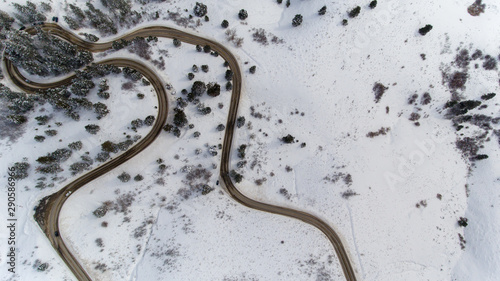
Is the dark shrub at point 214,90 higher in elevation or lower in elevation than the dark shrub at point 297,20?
lower

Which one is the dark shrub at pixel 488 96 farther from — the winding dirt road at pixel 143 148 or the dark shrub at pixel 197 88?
the dark shrub at pixel 197 88

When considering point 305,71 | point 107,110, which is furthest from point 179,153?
point 305,71

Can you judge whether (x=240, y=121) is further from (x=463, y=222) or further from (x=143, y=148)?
(x=463, y=222)

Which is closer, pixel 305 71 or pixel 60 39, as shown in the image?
pixel 60 39

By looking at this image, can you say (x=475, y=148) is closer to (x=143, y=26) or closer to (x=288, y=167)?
(x=288, y=167)

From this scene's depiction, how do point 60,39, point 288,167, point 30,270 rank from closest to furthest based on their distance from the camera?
point 30,270, point 60,39, point 288,167

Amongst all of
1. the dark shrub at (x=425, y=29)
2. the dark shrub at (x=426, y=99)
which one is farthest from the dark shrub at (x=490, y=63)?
the dark shrub at (x=425, y=29)

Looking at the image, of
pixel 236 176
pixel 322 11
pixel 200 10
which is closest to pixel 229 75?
pixel 200 10
